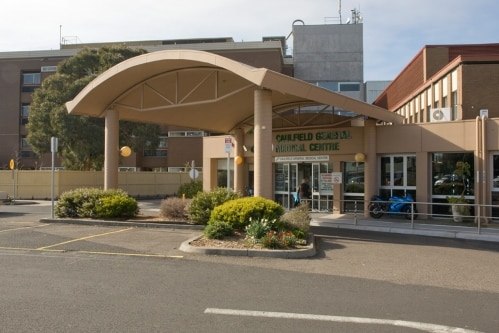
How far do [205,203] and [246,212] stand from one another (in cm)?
259

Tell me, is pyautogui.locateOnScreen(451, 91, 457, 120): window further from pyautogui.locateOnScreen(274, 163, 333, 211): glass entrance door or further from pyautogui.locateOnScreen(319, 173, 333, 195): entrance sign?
pyautogui.locateOnScreen(319, 173, 333, 195): entrance sign

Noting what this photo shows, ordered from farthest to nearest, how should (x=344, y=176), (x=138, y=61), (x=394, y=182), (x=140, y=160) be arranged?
(x=140, y=160), (x=344, y=176), (x=394, y=182), (x=138, y=61)

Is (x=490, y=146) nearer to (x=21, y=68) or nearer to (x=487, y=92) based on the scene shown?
(x=487, y=92)

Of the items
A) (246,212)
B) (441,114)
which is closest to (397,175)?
(441,114)

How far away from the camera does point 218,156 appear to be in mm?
25188

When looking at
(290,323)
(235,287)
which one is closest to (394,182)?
(235,287)

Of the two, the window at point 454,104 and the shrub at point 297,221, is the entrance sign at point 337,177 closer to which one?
the shrub at point 297,221

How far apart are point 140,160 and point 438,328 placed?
4973 centimetres

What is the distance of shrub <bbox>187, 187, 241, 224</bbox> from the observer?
14.3 meters

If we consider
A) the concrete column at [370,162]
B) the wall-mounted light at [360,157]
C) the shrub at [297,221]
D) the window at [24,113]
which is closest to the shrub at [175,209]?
the shrub at [297,221]

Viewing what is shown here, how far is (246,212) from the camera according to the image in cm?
1215

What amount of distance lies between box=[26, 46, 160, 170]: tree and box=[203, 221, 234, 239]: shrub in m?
22.4

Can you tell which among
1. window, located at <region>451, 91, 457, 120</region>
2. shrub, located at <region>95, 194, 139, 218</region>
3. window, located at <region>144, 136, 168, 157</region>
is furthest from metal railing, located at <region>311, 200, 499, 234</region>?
window, located at <region>144, 136, 168, 157</region>

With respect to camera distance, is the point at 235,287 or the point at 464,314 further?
the point at 235,287
